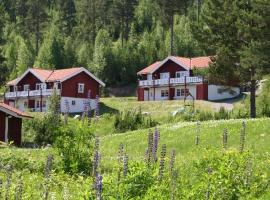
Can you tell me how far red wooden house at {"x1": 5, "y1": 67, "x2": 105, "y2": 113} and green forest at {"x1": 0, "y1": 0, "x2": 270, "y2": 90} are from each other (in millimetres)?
4523

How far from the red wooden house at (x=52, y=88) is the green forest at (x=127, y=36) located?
4.52m

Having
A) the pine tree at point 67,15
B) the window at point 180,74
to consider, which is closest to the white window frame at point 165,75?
the window at point 180,74

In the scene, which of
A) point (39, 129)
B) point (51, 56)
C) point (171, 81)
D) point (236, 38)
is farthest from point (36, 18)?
point (236, 38)

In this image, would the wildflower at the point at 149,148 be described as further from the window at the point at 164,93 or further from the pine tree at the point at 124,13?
the pine tree at the point at 124,13

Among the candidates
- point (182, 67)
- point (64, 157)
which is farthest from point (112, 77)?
point (64, 157)

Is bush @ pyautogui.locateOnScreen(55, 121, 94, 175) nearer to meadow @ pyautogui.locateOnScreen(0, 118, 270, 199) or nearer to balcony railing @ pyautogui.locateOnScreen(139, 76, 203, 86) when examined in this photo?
meadow @ pyautogui.locateOnScreen(0, 118, 270, 199)

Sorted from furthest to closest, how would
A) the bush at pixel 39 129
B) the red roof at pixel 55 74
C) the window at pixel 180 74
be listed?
the window at pixel 180 74, the red roof at pixel 55 74, the bush at pixel 39 129

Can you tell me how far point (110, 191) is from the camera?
26.6 ft

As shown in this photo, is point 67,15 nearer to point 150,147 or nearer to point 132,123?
point 132,123

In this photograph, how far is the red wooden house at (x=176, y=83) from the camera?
7194cm

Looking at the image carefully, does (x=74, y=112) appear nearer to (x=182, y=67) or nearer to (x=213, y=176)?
(x=182, y=67)

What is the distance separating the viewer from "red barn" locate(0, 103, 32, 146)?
42844mm

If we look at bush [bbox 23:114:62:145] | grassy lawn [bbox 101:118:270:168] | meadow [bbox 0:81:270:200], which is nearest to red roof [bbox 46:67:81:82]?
bush [bbox 23:114:62:145]

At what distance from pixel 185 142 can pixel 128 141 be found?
3943mm
